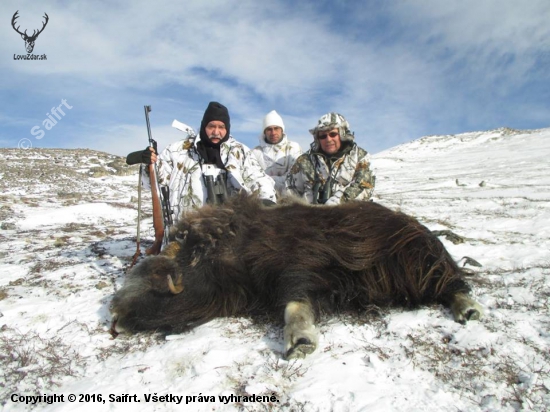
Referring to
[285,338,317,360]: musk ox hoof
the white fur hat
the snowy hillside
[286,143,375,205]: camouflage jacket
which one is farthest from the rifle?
the white fur hat

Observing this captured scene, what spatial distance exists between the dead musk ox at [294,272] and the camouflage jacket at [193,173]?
1.56 meters

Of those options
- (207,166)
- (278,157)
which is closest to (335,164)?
(207,166)

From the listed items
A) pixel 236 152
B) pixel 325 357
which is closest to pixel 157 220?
pixel 236 152

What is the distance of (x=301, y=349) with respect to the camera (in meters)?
2.09

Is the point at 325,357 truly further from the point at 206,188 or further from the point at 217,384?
the point at 206,188

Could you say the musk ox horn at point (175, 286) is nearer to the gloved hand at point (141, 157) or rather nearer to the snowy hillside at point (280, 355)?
the snowy hillside at point (280, 355)

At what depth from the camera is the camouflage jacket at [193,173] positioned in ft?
14.8

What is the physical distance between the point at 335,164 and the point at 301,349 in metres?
2.97

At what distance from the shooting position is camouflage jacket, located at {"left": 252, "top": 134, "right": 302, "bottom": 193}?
6.44m

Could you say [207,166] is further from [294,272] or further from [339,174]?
[294,272]

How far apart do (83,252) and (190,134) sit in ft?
6.98

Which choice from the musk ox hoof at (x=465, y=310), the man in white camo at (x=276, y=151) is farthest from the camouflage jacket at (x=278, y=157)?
the musk ox hoof at (x=465, y=310)

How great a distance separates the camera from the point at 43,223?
301 inches

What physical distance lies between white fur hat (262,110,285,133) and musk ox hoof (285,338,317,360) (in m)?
4.94
